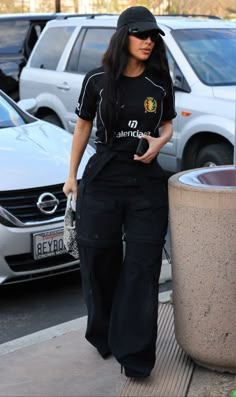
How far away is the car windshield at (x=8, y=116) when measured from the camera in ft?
22.6

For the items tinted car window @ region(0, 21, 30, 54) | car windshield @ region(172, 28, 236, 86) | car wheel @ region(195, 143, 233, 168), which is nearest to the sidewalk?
car wheel @ region(195, 143, 233, 168)

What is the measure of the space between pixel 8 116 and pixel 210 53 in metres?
3.28

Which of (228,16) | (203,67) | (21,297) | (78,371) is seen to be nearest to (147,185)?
(78,371)

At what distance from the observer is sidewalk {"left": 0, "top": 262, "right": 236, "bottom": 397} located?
421 cm

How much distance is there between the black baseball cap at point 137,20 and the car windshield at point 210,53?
196 inches

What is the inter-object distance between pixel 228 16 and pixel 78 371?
28.6 meters

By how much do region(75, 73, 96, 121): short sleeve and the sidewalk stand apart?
1.32 m

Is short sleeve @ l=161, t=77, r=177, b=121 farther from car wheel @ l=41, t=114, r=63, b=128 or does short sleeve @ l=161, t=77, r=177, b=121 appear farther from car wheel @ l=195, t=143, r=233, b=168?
car wheel @ l=41, t=114, r=63, b=128

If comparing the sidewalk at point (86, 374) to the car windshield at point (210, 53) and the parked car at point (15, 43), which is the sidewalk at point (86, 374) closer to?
the car windshield at point (210, 53)

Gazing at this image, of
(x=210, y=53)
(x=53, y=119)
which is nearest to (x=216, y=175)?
(x=210, y=53)

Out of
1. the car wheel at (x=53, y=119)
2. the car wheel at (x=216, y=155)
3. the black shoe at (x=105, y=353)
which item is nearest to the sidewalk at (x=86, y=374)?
the black shoe at (x=105, y=353)

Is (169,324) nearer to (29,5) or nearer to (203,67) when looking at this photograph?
(203,67)

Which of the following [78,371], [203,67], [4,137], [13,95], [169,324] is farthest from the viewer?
[13,95]

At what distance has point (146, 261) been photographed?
4215mm
